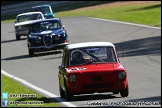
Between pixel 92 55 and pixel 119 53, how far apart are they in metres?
14.2

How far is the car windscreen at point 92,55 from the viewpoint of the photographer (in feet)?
53.5

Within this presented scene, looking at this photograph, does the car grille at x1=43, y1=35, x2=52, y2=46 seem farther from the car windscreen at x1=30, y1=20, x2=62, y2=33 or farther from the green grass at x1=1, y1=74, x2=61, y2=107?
the green grass at x1=1, y1=74, x2=61, y2=107

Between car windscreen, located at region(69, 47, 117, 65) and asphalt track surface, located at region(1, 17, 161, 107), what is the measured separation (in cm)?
85

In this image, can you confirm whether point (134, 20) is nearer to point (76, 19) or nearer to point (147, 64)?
point (76, 19)

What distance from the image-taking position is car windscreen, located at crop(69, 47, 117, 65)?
1630 centimetres

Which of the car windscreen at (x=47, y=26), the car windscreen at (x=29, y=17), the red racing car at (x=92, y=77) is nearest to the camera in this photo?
the red racing car at (x=92, y=77)

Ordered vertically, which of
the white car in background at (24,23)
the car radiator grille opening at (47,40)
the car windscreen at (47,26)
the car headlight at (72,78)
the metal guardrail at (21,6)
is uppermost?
the car headlight at (72,78)

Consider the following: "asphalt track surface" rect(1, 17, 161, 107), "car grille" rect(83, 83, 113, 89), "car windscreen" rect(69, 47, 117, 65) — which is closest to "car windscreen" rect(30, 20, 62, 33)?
"asphalt track surface" rect(1, 17, 161, 107)

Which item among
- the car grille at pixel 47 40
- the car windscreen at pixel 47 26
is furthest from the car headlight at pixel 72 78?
the car windscreen at pixel 47 26

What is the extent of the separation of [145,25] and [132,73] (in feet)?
67.9

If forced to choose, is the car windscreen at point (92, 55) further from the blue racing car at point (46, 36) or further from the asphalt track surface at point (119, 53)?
the blue racing car at point (46, 36)

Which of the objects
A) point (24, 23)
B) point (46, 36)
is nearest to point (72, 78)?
point (46, 36)

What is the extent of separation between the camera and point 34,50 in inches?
1276

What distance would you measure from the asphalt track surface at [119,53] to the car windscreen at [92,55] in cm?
85
